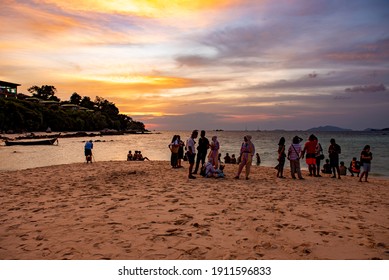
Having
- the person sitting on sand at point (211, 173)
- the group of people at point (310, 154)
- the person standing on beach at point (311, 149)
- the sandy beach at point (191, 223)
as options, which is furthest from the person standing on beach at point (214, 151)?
the person standing on beach at point (311, 149)

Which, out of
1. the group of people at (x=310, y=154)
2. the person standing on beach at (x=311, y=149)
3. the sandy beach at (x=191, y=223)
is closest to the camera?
the sandy beach at (x=191, y=223)

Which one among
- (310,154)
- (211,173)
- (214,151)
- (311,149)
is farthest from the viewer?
(310,154)

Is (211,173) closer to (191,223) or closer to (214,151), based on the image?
(214,151)

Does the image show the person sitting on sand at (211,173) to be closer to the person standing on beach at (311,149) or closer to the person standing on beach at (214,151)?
the person standing on beach at (214,151)

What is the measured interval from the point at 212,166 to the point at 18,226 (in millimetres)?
8494

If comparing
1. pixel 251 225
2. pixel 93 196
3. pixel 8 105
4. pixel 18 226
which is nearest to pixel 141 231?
pixel 251 225

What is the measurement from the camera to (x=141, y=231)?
531 cm

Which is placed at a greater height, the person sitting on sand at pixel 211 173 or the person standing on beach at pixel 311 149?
the person standing on beach at pixel 311 149

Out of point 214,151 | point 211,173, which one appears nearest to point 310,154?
point 214,151

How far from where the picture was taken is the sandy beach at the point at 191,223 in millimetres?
4402

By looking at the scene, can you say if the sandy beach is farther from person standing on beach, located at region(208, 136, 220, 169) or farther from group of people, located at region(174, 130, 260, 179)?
person standing on beach, located at region(208, 136, 220, 169)

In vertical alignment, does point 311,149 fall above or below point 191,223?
above

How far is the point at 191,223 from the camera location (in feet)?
19.0

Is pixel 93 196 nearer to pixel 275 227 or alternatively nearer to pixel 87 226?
pixel 87 226
